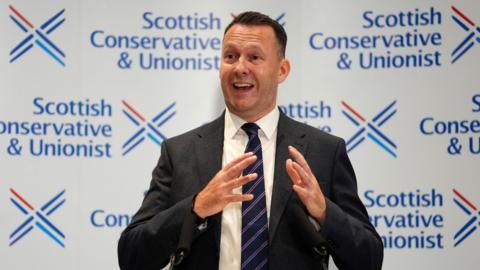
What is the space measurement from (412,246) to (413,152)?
50 centimetres

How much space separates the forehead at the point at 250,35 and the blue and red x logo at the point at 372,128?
0.98 meters

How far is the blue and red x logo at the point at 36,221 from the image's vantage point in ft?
10.6

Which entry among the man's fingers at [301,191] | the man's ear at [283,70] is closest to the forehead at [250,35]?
the man's ear at [283,70]

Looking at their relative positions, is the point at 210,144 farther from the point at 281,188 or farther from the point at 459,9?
the point at 459,9

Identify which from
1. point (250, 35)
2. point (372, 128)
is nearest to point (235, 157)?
point (250, 35)

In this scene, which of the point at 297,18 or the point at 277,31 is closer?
the point at 277,31

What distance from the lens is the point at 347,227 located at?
2.00 metres

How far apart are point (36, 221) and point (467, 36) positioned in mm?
2542

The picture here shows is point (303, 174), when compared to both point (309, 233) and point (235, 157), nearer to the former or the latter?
point (309, 233)

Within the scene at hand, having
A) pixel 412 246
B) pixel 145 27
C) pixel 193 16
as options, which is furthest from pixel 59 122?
pixel 412 246

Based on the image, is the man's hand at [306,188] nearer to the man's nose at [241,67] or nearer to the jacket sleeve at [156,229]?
the jacket sleeve at [156,229]

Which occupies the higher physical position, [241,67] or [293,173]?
[241,67]

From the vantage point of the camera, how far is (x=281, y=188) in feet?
6.99

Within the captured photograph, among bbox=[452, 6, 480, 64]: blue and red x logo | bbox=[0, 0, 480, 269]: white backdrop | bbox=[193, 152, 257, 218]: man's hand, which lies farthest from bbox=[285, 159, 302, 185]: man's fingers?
bbox=[452, 6, 480, 64]: blue and red x logo
